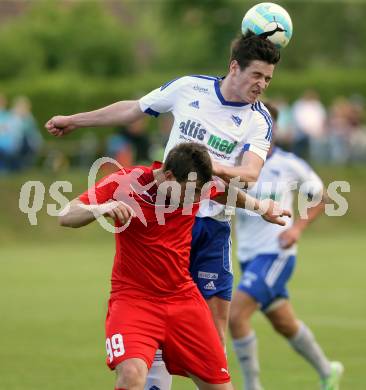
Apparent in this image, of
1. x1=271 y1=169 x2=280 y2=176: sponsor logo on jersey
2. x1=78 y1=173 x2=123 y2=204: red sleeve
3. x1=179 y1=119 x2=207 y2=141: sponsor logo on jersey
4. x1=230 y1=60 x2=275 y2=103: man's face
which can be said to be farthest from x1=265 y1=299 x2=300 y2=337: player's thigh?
x1=78 y1=173 x2=123 y2=204: red sleeve

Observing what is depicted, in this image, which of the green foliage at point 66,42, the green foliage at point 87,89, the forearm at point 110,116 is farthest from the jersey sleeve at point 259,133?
the green foliage at point 66,42

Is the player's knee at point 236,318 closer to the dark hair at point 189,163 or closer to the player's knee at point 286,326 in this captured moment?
the player's knee at point 286,326

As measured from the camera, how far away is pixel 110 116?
777cm

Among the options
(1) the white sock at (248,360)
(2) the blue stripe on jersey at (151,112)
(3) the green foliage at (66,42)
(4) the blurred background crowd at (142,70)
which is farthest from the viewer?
(3) the green foliage at (66,42)

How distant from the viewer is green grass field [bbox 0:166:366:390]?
1017cm

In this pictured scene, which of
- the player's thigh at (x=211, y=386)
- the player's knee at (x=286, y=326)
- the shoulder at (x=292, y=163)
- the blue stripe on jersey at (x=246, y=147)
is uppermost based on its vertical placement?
the blue stripe on jersey at (x=246, y=147)

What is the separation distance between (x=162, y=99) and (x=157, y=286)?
4.76ft

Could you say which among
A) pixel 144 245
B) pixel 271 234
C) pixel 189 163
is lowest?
pixel 271 234

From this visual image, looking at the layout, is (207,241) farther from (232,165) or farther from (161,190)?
(161,190)

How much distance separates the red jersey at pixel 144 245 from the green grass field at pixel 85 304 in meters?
2.75

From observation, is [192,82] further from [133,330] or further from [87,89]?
[87,89]

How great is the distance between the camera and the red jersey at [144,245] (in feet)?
22.7

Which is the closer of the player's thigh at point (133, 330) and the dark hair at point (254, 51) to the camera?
the player's thigh at point (133, 330)

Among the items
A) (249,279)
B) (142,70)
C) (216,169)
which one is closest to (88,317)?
(249,279)
